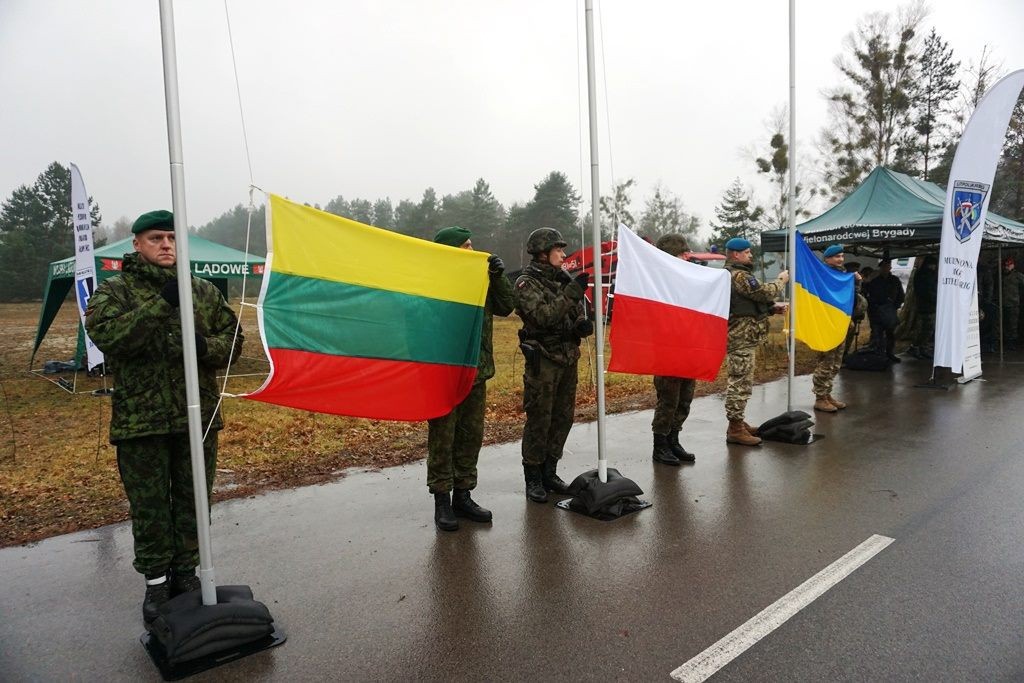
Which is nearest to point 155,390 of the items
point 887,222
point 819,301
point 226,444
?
point 226,444

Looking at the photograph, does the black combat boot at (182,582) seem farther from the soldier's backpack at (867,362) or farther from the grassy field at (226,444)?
the soldier's backpack at (867,362)

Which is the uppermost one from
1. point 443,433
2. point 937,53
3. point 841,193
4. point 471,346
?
point 937,53

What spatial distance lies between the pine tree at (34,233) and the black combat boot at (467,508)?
89.9 feet

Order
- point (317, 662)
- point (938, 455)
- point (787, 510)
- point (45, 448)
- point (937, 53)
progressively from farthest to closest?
point (937, 53), point (45, 448), point (938, 455), point (787, 510), point (317, 662)

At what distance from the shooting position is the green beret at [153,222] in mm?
3141

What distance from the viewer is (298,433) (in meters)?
7.52

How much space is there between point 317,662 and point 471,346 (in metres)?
2.16

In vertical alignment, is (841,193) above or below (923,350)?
above

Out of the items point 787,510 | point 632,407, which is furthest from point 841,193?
point 787,510

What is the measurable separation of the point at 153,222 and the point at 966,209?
32.5 feet

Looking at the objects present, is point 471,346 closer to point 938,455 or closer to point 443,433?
point 443,433

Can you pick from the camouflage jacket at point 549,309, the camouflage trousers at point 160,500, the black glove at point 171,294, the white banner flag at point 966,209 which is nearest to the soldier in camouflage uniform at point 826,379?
the white banner flag at point 966,209

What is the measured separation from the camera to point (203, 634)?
289 cm

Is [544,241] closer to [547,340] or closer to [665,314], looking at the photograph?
[547,340]
